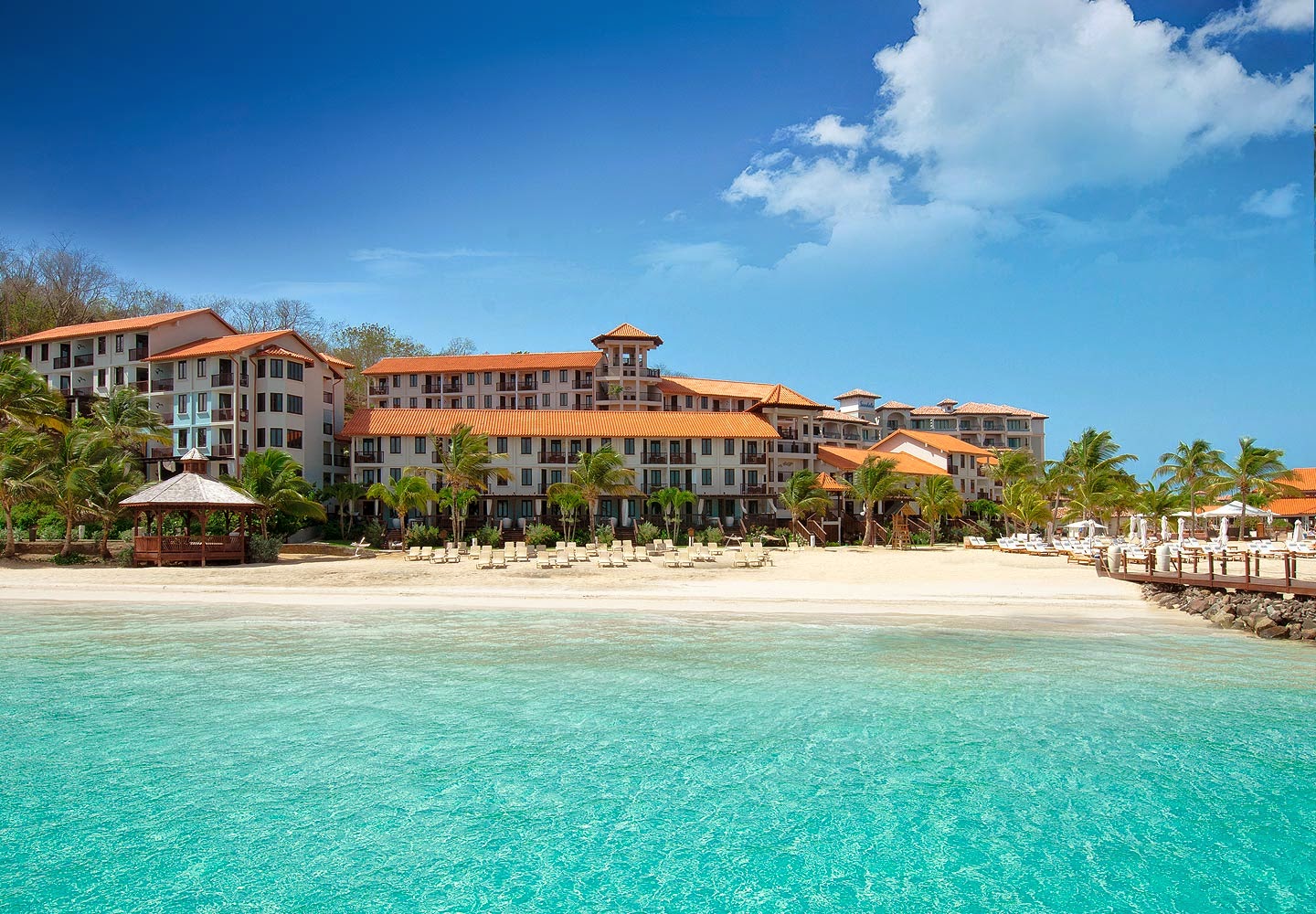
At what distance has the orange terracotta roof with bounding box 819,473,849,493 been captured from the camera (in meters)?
59.0

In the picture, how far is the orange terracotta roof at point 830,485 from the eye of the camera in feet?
194

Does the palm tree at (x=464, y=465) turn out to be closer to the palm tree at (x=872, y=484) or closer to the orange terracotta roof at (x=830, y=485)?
the palm tree at (x=872, y=484)

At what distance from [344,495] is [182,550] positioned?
1400 cm

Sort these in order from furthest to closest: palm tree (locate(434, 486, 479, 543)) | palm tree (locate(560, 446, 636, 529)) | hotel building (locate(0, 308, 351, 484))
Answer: hotel building (locate(0, 308, 351, 484)), palm tree (locate(560, 446, 636, 529)), palm tree (locate(434, 486, 479, 543))

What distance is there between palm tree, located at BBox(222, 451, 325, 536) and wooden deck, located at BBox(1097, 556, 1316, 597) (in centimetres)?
3389

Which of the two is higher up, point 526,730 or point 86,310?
point 86,310

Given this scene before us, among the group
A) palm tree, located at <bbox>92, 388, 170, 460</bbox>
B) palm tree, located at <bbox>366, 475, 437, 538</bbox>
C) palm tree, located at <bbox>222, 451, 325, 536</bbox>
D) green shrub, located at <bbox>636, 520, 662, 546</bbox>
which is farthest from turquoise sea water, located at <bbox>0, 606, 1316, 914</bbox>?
palm tree, located at <bbox>92, 388, 170, 460</bbox>

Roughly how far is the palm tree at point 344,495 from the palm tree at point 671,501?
16456 mm

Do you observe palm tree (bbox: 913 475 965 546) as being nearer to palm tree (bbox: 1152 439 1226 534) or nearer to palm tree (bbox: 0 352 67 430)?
palm tree (bbox: 1152 439 1226 534)

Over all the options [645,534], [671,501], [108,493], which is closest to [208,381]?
[108,493]

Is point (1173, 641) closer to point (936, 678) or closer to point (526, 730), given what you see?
point (936, 678)

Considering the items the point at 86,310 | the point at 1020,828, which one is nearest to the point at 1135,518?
the point at 1020,828

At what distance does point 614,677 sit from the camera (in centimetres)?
1673

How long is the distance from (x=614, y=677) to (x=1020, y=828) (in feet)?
27.2
